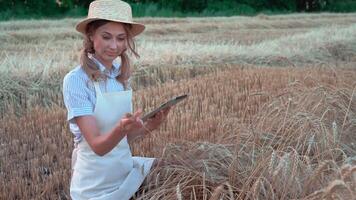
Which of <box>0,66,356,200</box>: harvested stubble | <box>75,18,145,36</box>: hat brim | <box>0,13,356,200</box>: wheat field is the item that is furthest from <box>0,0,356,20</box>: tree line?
<box>75,18,145,36</box>: hat brim

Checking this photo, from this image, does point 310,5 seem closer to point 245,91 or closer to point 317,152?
point 245,91

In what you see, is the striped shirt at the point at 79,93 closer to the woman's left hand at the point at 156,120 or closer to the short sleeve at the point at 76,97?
the short sleeve at the point at 76,97

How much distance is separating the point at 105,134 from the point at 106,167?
29cm

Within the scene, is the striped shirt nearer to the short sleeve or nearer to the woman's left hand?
the short sleeve

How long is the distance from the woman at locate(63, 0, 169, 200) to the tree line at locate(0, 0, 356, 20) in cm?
1416

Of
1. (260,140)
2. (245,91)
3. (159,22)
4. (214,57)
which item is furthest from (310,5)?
(260,140)

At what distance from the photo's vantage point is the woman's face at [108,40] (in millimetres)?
2469

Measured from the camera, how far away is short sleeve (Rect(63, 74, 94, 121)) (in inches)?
94.0

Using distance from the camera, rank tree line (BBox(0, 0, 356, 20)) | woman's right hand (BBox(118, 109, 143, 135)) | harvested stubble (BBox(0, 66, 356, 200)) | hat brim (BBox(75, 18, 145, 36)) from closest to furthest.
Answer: woman's right hand (BBox(118, 109, 143, 135)), harvested stubble (BBox(0, 66, 356, 200)), hat brim (BBox(75, 18, 145, 36)), tree line (BBox(0, 0, 356, 20))

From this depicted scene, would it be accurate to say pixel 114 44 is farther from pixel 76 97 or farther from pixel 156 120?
pixel 156 120

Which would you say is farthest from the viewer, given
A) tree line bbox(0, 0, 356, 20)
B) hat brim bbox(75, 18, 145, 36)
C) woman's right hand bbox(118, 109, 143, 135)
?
tree line bbox(0, 0, 356, 20)

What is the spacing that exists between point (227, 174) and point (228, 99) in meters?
2.13

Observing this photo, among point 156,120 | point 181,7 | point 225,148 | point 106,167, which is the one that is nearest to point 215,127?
point 225,148

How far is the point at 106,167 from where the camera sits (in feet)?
8.34
